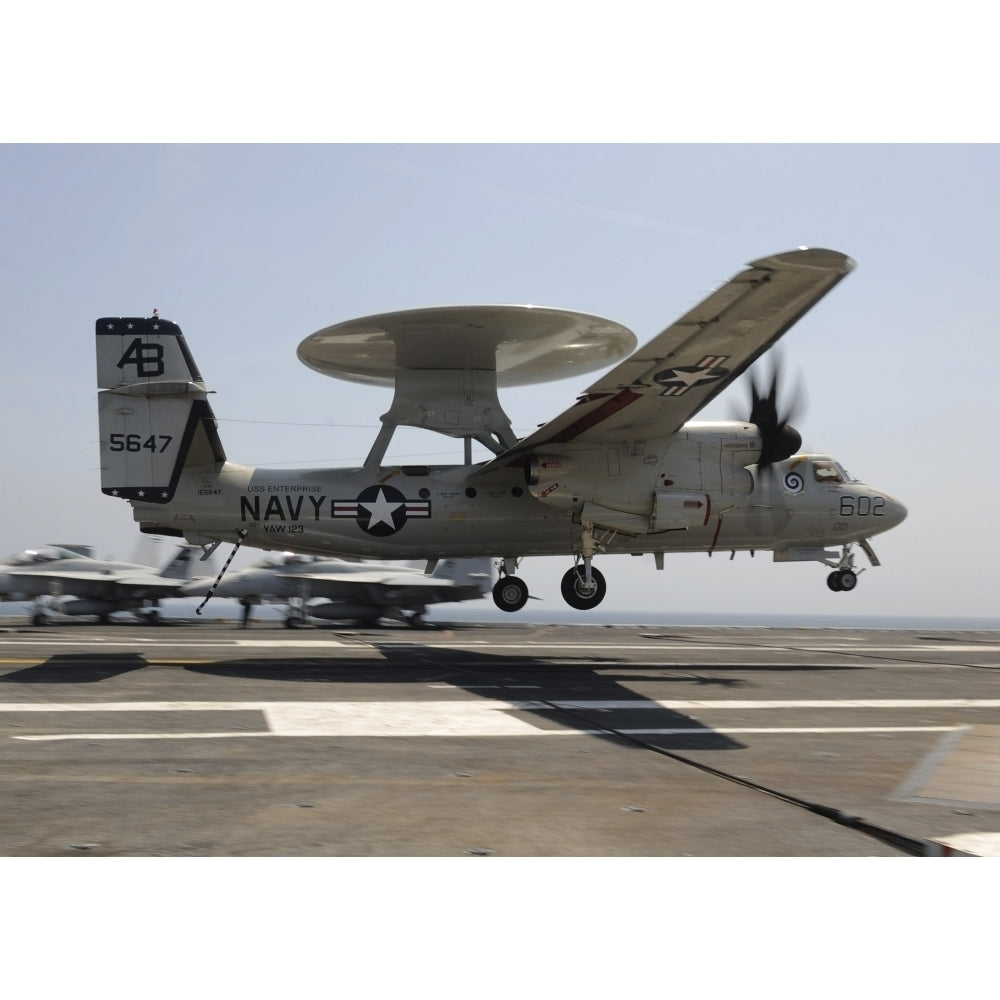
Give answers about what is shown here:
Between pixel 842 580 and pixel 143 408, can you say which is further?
pixel 842 580

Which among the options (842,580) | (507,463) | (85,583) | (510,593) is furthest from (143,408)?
(85,583)

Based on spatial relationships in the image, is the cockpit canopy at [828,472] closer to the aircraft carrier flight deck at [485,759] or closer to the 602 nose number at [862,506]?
the 602 nose number at [862,506]

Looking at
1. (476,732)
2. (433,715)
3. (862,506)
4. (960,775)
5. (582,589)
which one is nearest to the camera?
(960,775)

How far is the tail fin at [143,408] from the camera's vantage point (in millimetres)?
21516

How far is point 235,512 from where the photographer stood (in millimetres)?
22484

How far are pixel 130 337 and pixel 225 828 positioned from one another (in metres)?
16.8

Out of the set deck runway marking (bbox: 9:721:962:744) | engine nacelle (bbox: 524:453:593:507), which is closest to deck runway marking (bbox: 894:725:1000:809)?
deck runway marking (bbox: 9:721:962:744)

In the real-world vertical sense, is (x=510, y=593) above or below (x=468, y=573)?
above

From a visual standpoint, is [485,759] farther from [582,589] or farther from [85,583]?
[85,583]

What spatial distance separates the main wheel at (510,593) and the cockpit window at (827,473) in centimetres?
833

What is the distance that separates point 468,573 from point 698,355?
77.7 ft

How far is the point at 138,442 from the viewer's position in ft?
70.9

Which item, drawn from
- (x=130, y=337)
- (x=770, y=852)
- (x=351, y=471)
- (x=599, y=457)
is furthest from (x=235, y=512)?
(x=770, y=852)

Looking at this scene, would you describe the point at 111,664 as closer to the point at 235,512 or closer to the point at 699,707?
the point at 235,512
